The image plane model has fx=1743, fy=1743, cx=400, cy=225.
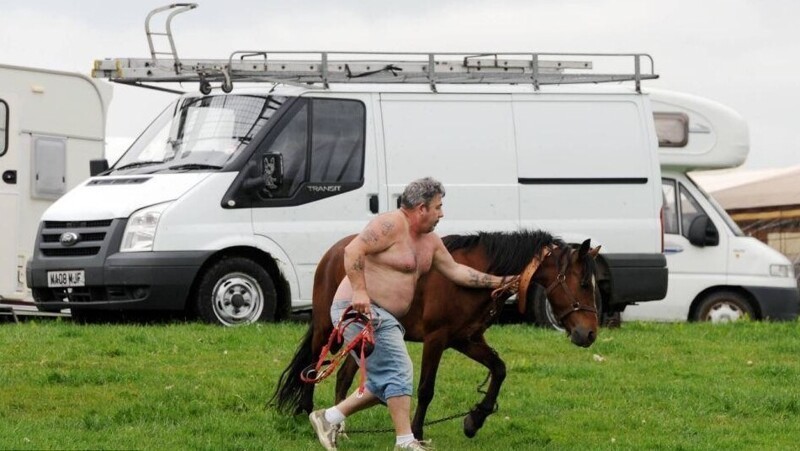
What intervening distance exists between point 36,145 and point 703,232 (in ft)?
23.5

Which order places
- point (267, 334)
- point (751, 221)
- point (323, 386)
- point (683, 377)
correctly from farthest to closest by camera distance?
point (751, 221)
point (267, 334)
point (683, 377)
point (323, 386)

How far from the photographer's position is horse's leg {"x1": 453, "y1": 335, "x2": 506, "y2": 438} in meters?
10.1

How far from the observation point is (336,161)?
16016 millimetres

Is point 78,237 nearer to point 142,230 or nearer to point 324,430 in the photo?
point 142,230

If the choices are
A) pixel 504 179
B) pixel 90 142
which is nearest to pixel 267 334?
pixel 504 179

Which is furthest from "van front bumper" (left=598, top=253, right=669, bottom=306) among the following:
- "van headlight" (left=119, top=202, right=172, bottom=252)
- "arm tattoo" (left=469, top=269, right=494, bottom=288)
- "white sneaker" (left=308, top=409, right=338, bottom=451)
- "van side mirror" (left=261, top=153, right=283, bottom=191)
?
"white sneaker" (left=308, top=409, right=338, bottom=451)

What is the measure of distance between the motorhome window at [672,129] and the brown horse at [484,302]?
27.6 feet

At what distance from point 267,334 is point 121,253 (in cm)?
173

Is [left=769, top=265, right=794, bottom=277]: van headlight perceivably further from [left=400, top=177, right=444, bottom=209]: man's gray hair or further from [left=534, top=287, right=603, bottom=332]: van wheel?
[left=400, top=177, right=444, bottom=209]: man's gray hair

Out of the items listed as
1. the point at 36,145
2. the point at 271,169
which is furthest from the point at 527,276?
the point at 36,145

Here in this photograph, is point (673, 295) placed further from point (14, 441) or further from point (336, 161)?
point (14, 441)

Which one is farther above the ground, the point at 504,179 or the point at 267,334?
the point at 504,179

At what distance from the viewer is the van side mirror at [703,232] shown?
18219 mm

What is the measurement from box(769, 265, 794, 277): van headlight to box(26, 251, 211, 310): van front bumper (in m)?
6.41
